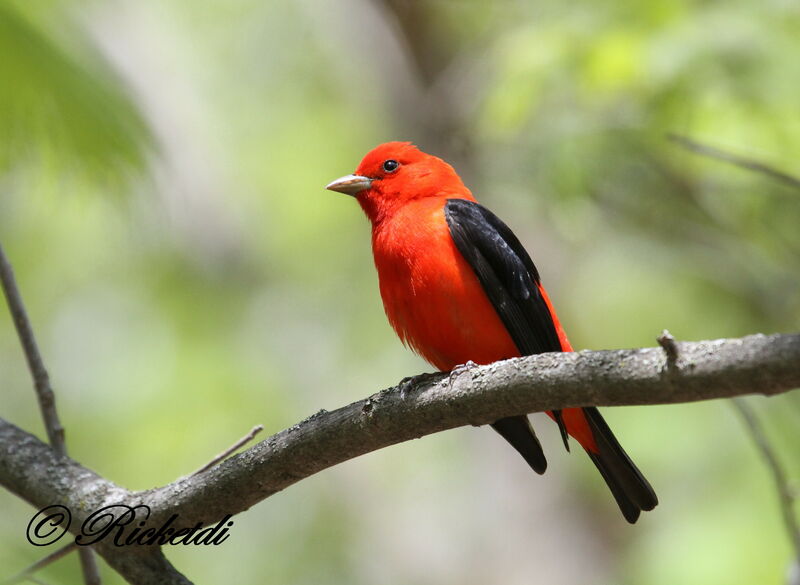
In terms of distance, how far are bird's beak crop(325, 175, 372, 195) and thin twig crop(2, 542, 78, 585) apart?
2.70 meters

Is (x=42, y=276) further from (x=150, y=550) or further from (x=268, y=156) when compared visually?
(x=150, y=550)

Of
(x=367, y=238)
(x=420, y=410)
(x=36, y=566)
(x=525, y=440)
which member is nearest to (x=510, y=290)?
(x=525, y=440)

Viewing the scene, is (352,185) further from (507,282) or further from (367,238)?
(367,238)

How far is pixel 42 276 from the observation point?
11219 mm

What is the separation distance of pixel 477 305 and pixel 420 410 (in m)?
1.26

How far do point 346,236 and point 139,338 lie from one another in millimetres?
2918

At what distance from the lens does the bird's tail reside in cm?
404

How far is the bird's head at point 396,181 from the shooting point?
16.8 ft

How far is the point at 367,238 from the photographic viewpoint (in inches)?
454

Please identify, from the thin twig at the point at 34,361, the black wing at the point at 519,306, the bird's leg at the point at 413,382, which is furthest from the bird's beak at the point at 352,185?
the thin twig at the point at 34,361

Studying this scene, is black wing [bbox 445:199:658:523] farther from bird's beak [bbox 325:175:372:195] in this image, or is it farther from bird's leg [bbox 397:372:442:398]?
bird's beak [bbox 325:175:372:195]

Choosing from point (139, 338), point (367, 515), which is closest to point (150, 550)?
A: point (367, 515)
